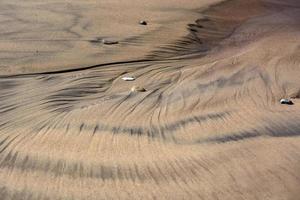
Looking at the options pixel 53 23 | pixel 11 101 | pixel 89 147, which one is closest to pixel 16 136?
pixel 89 147

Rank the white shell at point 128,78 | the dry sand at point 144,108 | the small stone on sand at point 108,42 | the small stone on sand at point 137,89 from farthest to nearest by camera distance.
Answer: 1. the small stone on sand at point 108,42
2. the white shell at point 128,78
3. the small stone on sand at point 137,89
4. the dry sand at point 144,108

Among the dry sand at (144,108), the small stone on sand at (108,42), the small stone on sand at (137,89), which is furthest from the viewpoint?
the small stone on sand at (108,42)

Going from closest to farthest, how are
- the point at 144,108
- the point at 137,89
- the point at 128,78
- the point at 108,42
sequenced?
A: the point at 144,108 → the point at 137,89 → the point at 128,78 → the point at 108,42

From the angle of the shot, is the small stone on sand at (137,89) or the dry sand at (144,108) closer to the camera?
the dry sand at (144,108)

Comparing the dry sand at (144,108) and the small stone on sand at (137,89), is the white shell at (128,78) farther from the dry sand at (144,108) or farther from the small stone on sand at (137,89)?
the small stone on sand at (137,89)

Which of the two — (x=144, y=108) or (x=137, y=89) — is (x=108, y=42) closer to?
(x=137, y=89)

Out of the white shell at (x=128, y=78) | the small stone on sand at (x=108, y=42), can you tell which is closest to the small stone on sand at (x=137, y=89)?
the white shell at (x=128, y=78)

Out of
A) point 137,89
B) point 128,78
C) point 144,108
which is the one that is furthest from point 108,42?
point 144,108

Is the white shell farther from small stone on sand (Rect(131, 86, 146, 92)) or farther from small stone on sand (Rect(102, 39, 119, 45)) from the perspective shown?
small stone on sand (Rect(102, 39, 119, 45))

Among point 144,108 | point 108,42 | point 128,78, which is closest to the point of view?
point 144,108

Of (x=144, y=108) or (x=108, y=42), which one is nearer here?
A: (x=144, y=108)
